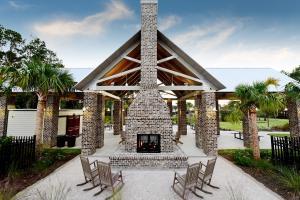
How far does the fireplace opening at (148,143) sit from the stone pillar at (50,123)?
749 centimetres

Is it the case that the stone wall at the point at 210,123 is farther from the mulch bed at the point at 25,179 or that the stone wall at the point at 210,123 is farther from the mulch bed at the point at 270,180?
the mulch bed at the point at 25,179

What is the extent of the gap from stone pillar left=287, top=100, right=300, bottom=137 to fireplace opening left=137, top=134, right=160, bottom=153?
10266mm

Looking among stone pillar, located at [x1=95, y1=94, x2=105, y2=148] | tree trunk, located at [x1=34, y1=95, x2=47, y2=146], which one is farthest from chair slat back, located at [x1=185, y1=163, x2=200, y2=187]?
stone pillar, located at [x1=95, y1=94, x2=105, y2=148]

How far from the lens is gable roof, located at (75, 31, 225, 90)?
8.59 meters

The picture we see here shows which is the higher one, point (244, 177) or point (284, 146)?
point (284, 146)

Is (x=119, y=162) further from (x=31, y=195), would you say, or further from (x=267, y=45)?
(x=267, y=45)

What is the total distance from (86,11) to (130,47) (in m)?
10.2

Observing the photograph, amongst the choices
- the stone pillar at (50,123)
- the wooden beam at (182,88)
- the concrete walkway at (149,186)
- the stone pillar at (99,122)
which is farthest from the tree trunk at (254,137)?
the stone pillar at (50,123)

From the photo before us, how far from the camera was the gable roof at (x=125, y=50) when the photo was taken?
8.59 metres

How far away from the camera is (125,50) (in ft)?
29.3

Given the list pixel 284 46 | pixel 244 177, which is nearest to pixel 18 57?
pixel 244 177

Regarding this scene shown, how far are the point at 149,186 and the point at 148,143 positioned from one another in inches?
123

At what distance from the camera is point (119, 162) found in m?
7.06

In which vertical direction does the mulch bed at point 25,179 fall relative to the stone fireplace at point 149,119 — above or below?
below
